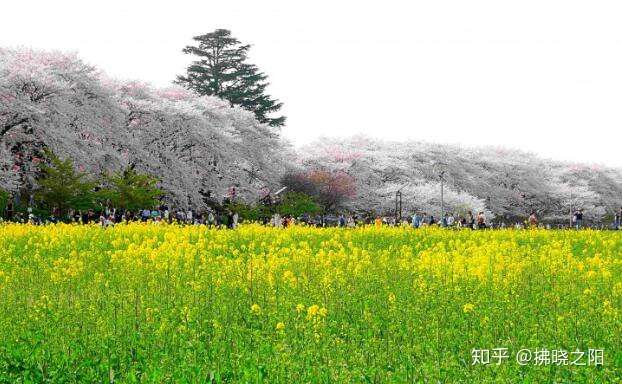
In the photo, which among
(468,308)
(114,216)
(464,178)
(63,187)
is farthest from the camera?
(464,178)

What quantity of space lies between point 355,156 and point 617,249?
40763 mm

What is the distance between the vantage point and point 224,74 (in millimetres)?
57500

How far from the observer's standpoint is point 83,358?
7945 mm

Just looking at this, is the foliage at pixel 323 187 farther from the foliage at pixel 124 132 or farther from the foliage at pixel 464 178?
the foliage at pixel 124 132

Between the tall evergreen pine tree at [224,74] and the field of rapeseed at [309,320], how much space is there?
42939 millimetres

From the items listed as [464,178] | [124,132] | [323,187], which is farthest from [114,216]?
[464,178]

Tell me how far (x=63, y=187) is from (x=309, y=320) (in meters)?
23.7

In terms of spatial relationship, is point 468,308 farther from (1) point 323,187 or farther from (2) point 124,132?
(1) point 323,187

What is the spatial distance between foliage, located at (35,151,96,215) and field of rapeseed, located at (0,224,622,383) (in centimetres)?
1607

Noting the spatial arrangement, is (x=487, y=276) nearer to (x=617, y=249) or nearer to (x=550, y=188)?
(x=617, y=249)

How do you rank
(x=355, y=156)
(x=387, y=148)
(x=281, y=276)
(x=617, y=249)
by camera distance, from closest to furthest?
(x=281, y=276) < (x=617, y=249) < (x=355, y=156) < (x=387, y=148)

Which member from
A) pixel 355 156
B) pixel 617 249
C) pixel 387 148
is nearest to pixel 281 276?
pixel 617 249

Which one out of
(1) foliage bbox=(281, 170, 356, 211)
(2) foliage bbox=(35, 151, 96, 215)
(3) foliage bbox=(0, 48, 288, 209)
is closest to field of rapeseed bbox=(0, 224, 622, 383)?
(2) foliage bbox=(35, 151, 96, 215)

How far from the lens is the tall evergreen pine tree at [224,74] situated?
57.4 meters
